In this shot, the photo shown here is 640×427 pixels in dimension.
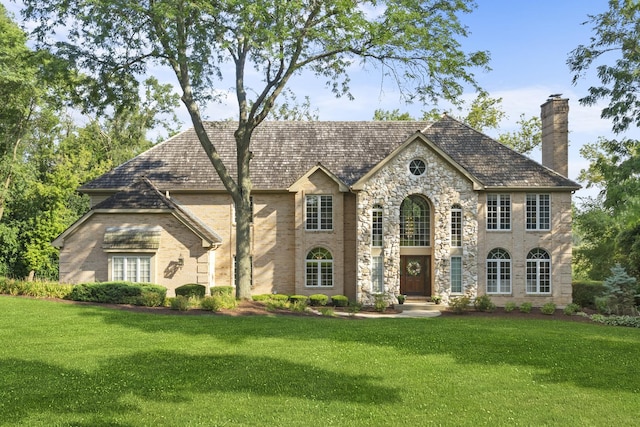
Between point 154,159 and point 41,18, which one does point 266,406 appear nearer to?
point 41,18

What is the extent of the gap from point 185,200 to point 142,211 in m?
3.38

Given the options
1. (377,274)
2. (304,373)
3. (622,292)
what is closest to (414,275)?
(377,274)

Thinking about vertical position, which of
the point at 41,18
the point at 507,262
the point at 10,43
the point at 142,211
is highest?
the point at 10,43

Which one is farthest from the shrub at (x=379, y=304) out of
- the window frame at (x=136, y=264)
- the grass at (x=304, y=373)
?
the window frame at (x=136, y=264)

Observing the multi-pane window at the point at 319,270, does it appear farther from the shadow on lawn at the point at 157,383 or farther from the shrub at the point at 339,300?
the shadow on lawn at the point at 157,383

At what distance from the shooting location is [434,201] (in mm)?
26625

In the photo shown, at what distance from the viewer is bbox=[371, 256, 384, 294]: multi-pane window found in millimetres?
26438

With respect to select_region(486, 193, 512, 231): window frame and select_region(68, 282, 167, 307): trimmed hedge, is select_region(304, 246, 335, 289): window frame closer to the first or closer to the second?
select_region(68, 282, 167, 307): trimmed hedge

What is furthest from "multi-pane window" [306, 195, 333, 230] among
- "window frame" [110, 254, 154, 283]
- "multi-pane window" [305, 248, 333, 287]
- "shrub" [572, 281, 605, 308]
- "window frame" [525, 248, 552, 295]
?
"shrub" [572, 281, 605, 308]

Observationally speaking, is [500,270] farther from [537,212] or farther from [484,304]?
[537,212]

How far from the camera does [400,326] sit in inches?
690

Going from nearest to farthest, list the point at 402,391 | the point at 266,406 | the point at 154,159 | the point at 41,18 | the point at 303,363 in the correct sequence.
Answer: the point at 266,406 < the point at 402,391 < the point at 303,363 < the point at 41,18 < the point at 154,159

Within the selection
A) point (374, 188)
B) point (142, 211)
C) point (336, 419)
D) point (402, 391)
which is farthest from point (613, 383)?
point (142, 211)

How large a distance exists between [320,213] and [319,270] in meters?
3.05
